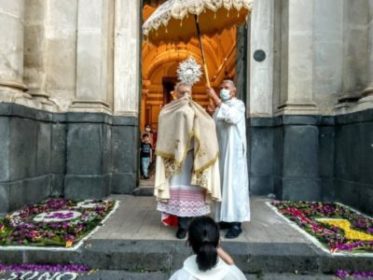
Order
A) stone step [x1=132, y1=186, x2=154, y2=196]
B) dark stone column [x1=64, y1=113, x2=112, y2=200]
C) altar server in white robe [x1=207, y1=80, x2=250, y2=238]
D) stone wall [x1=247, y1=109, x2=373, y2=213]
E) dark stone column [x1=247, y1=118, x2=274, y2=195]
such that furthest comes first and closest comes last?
stone step [x1=132, y1=186, x2=154, y2=196]
dark stone column [x1=247, y1=118, x2=274, y2=195]
dark stone column [x1=64, y1=113, x2=112, y2=200]
stone wall [x1=247, y1=109, x2=373, y2=213]
altar server in white robe [x1=207, y1=80, x2=250, y2=238]

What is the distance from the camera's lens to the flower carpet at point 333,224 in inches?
189

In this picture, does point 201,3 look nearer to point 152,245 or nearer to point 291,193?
point 152,245

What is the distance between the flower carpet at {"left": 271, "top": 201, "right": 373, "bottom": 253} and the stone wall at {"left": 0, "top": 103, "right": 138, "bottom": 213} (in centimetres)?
332

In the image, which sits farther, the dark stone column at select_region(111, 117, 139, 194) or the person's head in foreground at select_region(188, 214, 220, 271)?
the dark stone column at select_region(111, 117, 139, 194)

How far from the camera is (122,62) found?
29.1ft

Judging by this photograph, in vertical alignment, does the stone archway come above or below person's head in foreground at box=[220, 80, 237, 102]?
above

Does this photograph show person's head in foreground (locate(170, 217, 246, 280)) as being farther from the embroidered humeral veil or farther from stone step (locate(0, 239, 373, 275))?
the embroidered humeral veil

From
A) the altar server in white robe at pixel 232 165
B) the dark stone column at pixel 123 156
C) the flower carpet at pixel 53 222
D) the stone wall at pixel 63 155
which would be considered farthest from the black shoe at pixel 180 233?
the dark stone column at pixel 123 156

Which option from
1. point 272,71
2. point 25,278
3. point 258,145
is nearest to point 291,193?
point 258,145

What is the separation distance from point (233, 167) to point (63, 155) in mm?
4126

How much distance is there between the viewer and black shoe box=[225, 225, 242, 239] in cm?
514

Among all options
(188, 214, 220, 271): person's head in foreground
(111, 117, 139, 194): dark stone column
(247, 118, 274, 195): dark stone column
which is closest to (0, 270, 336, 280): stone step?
(188, 214, 220, 271): person's head in foreground

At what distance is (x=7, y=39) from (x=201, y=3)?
11.1 feet

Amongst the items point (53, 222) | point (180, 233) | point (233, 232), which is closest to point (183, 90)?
point (180, 233)
